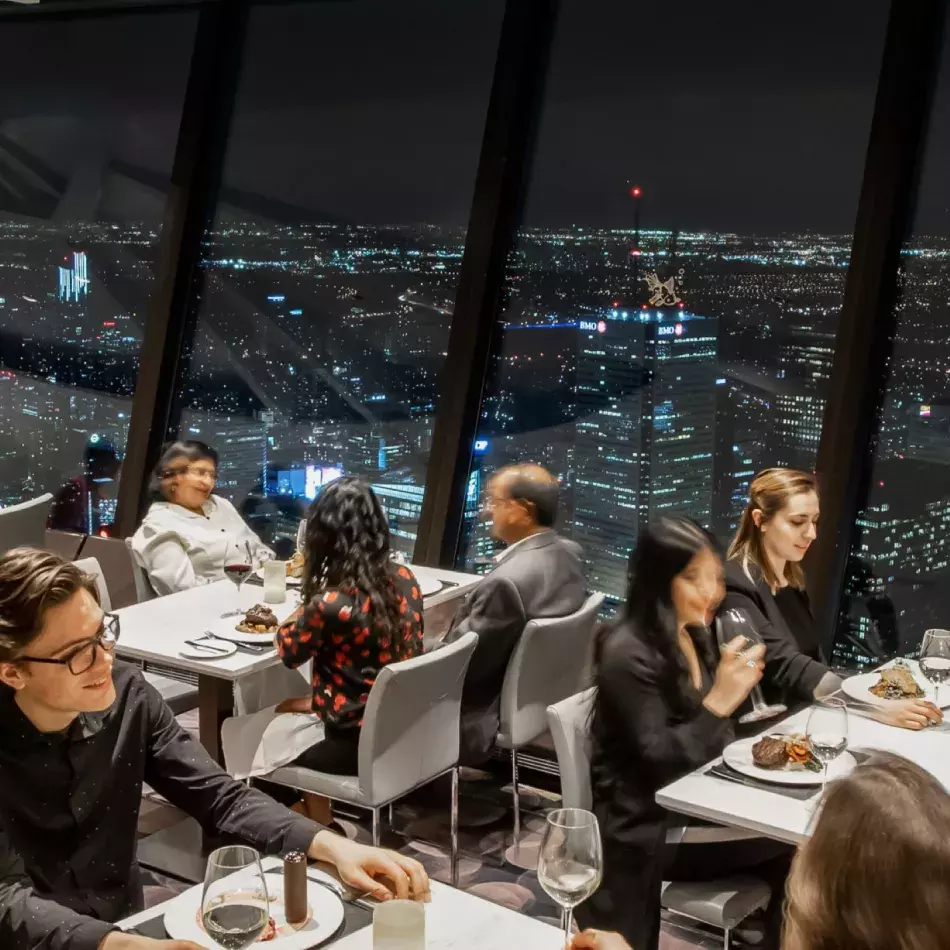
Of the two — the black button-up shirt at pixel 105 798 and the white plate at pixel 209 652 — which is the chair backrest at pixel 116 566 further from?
the black button-up shirt at pixel 105 798

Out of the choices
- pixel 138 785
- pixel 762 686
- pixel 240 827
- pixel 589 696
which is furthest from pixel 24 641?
→ pixel 762 686

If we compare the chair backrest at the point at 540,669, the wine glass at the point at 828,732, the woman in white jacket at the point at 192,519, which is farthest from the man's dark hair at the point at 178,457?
the wine glass at the point at 828,732

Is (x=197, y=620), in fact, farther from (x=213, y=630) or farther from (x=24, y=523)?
(x=24, y=523)

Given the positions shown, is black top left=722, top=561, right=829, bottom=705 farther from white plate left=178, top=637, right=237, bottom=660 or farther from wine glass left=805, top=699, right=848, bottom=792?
white plate left=178, top=637, right=237, bottom=660

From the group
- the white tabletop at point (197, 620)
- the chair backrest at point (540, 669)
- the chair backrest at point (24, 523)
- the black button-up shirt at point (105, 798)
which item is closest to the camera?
the black button-up shirt at point (105, 798)

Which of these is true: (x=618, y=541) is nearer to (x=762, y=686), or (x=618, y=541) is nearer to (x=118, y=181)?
(x=762, y=686)

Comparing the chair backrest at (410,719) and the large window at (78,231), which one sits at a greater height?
the large window at (78,231)
